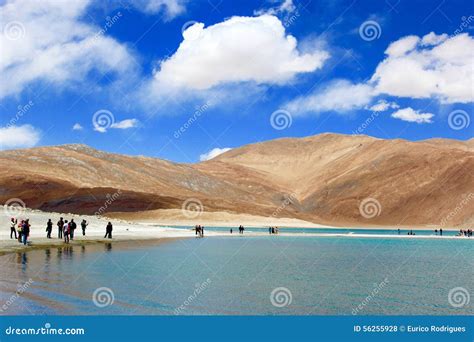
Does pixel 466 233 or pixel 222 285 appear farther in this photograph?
pixel 466 233

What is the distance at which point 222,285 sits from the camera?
23766 mm

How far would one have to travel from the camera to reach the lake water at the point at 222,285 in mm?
18484

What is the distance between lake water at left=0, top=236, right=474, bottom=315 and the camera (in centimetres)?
1848

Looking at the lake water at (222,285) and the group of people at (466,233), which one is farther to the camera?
the group of people at (466,233)

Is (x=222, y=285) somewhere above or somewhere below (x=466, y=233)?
below

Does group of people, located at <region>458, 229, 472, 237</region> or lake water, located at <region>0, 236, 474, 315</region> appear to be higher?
group of people, located at <region>458, 229, 472, 237</region>

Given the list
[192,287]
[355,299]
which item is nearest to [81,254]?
[192,287]

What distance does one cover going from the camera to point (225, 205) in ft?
602

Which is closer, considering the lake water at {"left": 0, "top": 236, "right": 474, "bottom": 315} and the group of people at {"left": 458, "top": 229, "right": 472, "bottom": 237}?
the lake water at {"left": 0, "top": 236, "right": 474, "bottom": 315}

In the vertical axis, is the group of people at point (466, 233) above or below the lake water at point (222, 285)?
above

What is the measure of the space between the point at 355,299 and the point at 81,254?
2134cm

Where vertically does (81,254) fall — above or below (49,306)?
above
